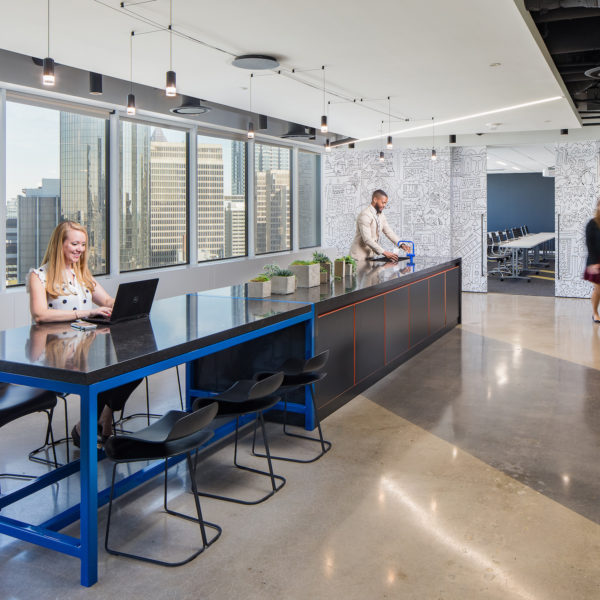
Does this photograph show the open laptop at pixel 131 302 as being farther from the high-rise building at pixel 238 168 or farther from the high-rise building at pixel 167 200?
the high-rise building at pixel 238 168

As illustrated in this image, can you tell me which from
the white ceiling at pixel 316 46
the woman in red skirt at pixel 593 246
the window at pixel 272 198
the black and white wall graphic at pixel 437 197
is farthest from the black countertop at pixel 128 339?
the black and white wall graphic at pixel 437 197

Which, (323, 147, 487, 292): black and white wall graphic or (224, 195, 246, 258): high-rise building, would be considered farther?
(323, 147, 487, 292): black and white wall graphic

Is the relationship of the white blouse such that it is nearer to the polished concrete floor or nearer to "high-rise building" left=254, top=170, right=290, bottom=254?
the polished concrete floor

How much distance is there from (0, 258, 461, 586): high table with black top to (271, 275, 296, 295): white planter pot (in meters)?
0.09

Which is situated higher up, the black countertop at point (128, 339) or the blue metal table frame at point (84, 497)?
the black countertop at point (128, 339)

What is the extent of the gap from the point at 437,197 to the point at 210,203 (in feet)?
15.1

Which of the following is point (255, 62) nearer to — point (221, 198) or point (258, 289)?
point (258, 289)

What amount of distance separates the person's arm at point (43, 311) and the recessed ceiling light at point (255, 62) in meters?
3.06

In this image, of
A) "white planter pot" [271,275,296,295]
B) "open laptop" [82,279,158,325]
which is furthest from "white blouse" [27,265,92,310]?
"white planter pot" [271,275,296,295]

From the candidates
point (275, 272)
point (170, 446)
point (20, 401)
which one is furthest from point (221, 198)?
point (170, 446)

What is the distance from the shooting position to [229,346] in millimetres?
3553

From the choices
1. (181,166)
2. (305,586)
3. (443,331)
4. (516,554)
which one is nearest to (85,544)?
(305,586)

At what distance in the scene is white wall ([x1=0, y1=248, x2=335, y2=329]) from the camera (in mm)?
6637

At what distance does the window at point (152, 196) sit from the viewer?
8.48 m
